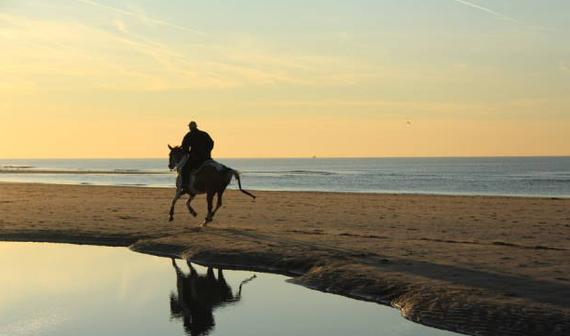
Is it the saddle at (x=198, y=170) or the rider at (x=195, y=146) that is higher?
the rider at (x=195, y=146)

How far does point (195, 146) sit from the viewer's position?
75.6 ft

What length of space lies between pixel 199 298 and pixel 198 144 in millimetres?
10589

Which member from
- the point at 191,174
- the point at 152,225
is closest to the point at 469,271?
the point at 191,174

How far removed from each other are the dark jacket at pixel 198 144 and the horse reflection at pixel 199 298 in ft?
23.7

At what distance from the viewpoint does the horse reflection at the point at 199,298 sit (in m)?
11.0

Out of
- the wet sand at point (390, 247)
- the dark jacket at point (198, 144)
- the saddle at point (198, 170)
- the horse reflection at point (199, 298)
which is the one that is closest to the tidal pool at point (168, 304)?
the horse reflection at point (199, 298)

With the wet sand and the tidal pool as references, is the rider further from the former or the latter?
the tidal pool

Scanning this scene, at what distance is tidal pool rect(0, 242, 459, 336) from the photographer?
10719 millimetres

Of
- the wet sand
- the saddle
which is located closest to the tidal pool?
the wet sand

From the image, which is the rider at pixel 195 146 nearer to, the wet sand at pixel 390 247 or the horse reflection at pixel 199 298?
the wet sand at pixel 390 247

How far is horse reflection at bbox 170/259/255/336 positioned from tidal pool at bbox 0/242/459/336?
0.02 meters

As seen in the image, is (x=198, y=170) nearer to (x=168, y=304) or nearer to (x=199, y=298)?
(x=199, y=298)

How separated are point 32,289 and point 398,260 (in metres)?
7.48

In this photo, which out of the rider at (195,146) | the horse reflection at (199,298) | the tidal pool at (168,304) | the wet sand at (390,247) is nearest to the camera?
the tidal pool at (168,304)
